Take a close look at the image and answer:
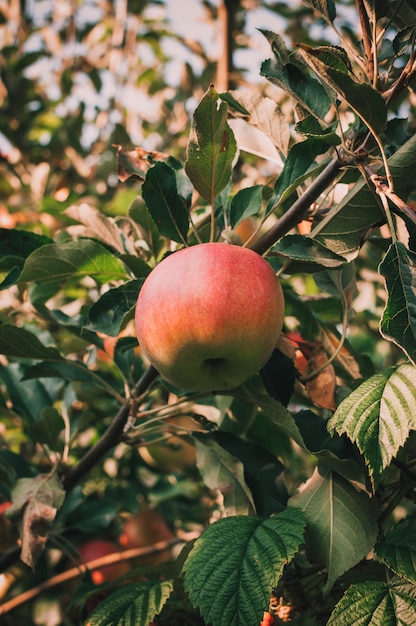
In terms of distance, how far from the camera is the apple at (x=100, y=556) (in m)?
1.66

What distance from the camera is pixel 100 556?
5.60ft

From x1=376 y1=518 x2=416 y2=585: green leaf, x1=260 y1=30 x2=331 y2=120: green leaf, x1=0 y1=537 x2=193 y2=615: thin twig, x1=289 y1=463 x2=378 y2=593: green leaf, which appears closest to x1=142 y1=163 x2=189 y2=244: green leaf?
x1=260 y1=30 x2=331 y2=120: green leaf

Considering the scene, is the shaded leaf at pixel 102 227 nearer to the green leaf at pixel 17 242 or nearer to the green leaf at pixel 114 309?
the green leaf at pixel 17 242

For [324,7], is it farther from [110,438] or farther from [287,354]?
[110,438]

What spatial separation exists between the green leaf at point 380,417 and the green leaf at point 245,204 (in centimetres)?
37

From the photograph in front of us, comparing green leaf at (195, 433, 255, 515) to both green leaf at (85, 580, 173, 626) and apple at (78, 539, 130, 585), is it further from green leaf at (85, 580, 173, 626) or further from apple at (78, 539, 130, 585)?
apple at (78, 539, 130, 585)

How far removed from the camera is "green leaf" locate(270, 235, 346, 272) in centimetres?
85

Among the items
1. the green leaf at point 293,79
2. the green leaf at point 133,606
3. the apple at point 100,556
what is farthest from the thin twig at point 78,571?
the green leaf at point 293,79

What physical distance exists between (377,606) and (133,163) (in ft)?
2.64

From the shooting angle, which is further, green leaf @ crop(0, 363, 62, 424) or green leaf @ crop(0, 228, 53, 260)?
green leaf @ crop(0, 363, 62, 424)

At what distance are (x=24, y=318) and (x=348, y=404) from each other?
1.64 m

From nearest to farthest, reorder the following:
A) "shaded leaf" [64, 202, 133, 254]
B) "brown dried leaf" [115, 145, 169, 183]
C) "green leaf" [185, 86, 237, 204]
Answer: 1. "green leaf" [185, 86, 237, 204]
2. "brown dried leaf" [115, 145, 169, 183]
3. "shaded leaf" [64, 202, 133, 254]

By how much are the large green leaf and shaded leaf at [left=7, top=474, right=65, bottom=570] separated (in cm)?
67

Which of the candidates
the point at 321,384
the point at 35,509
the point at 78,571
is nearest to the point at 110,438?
the point at 35,509
